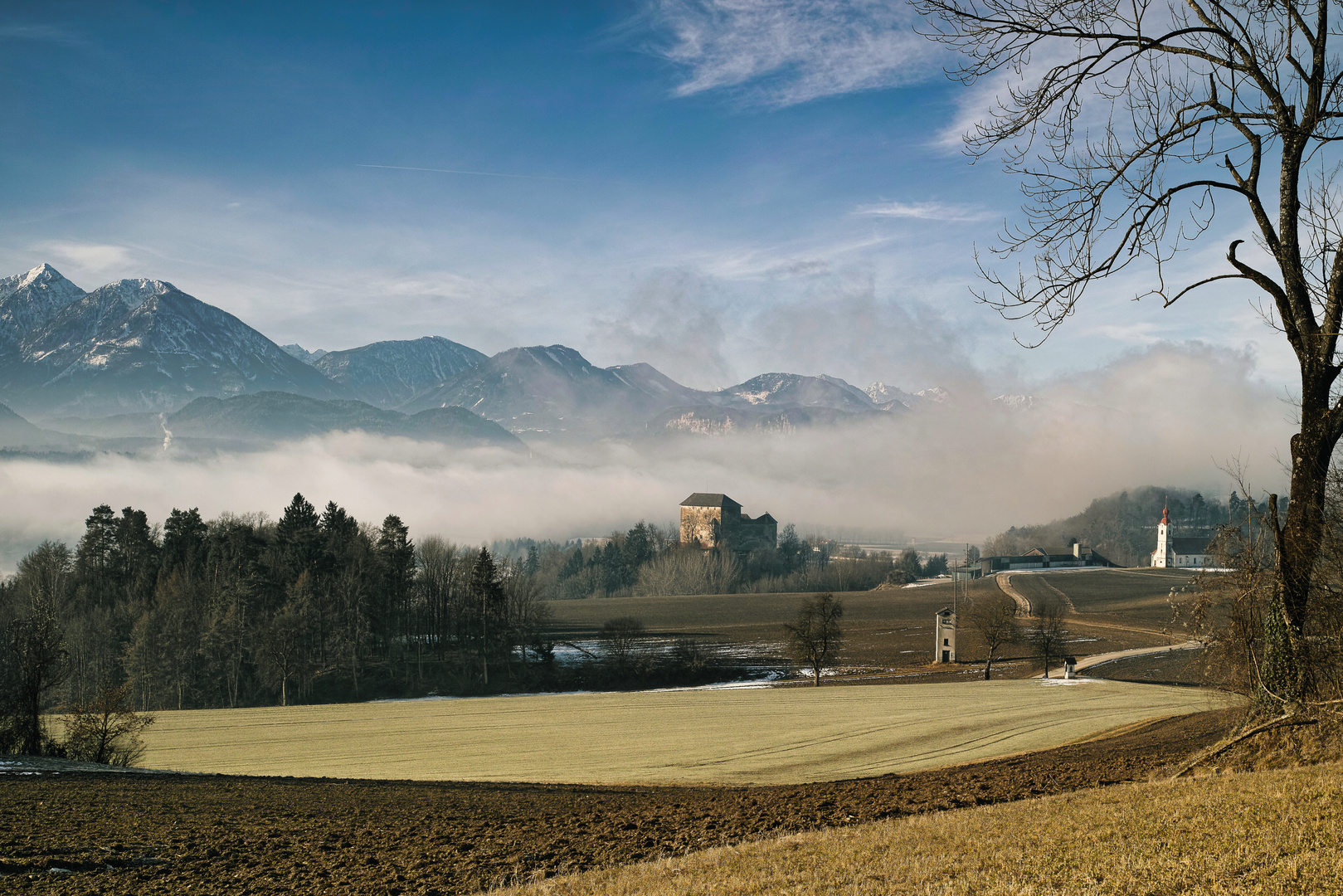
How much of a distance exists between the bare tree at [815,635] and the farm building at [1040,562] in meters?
122

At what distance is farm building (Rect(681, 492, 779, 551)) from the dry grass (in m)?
176

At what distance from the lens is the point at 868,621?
10681 cm

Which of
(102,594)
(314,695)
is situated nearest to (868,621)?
(314,695)

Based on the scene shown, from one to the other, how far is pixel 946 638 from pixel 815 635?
Result: 15.4 meters

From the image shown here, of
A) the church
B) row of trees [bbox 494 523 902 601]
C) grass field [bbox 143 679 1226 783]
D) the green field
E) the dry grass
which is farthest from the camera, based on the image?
the church

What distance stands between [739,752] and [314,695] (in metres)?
53.2

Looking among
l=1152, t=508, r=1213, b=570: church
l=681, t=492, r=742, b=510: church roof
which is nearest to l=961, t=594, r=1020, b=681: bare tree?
l=681, t=492, r=742, b=510: church roof

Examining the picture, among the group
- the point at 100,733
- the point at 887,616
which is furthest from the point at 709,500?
the point at 100,733

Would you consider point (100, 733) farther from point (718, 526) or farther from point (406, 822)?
point (718, 526)

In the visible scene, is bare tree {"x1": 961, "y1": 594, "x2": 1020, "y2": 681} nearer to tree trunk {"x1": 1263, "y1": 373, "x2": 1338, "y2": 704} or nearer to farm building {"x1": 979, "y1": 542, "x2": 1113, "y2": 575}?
tree trunk {"x1": 1263, "y1": 373, "x2": 1338, "y2": 704}

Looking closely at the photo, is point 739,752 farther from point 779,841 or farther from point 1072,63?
point 1072,63

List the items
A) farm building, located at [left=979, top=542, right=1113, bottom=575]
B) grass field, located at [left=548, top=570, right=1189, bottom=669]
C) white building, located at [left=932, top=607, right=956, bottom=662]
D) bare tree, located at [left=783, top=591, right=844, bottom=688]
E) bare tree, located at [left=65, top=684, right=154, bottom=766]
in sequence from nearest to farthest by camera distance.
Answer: bare tree, located at [left=65, top=684, right=154, bottom=766]
bare tree, located at [left=783, top=591, right=844, bottom=688]
white building, located at [left=932, top=607, right=956, bottom=662]
grass field, located at [left=548, top=570, right=1189, bottom=669]
farm building, located at [left=979, top=542, right=1113, bottom=575]

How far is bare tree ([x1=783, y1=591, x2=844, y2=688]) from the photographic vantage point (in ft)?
209

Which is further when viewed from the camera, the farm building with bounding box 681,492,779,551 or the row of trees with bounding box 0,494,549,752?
the farm building with bounding box 681,492,779,551
